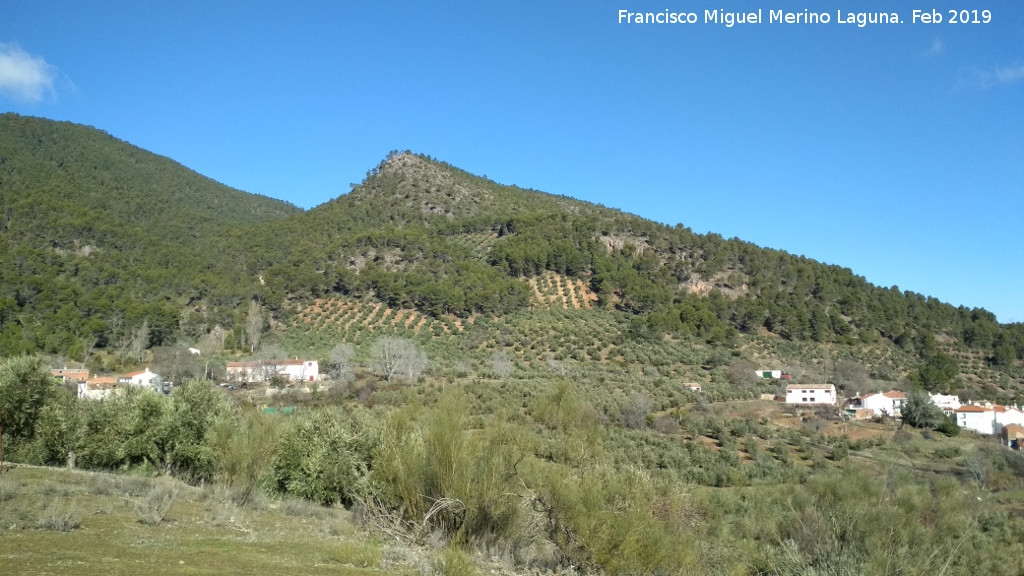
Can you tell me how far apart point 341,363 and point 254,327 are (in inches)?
534

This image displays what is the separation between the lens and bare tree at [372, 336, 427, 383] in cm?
4069

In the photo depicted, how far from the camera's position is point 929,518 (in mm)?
15844

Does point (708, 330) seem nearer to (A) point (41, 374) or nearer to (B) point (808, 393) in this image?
(B) point (808, 393)

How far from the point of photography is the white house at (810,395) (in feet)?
133

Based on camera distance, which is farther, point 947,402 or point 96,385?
point 947,402

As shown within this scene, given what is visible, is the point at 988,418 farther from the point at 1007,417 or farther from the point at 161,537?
the point at 161,537

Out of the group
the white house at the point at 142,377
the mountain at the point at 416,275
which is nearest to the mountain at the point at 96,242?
the mountain at the point at 416,275

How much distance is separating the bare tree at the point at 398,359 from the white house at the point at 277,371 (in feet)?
13.8

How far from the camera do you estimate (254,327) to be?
51.8m

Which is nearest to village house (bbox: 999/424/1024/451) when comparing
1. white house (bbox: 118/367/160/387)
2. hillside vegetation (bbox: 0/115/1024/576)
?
hillside vegetation (bbox: 0/115/1024/576)

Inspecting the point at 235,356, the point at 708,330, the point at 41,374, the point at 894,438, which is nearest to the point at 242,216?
the point at 235,356

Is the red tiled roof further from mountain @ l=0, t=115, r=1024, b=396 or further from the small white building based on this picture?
the small white building

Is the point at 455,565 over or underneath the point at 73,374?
underneath

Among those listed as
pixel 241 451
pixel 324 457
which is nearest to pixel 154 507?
pixel 241 451
